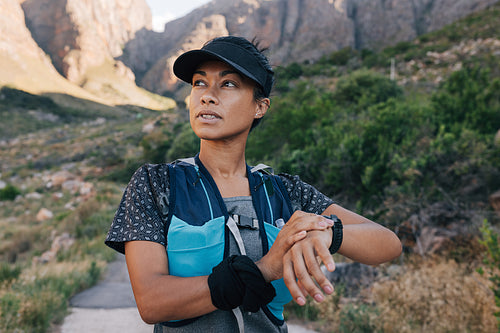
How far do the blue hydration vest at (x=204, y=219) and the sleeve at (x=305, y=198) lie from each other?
0.06 m

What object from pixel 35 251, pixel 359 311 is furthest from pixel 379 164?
pixel 35 251

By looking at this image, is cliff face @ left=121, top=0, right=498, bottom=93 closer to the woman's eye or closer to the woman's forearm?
the woman's eye

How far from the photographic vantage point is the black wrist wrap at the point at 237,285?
0.91 m

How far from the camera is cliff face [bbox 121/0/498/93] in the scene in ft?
200

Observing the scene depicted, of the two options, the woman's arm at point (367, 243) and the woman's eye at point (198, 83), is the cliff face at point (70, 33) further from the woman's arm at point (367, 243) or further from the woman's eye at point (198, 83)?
the woman's arm at point (367, 243)

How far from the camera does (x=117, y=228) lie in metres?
1.13

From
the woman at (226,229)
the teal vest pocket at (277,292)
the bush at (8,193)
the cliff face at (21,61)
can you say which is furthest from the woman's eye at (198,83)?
the cliff face at (21,61)

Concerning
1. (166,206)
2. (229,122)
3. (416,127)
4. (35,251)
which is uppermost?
(416,127)

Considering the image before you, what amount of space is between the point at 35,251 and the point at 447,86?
12.4 metres

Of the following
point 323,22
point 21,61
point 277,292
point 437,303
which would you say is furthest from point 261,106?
point 323,22

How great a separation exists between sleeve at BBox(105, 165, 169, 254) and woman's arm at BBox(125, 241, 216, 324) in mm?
88

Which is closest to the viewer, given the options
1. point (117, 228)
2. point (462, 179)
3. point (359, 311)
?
point (117, 228)

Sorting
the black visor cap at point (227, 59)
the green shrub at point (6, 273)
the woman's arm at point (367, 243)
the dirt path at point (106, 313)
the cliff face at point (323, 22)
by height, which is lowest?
the dirt path at point (106, 313)

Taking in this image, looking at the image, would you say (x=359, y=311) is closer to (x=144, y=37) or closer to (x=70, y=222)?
(x=70, y=222)
